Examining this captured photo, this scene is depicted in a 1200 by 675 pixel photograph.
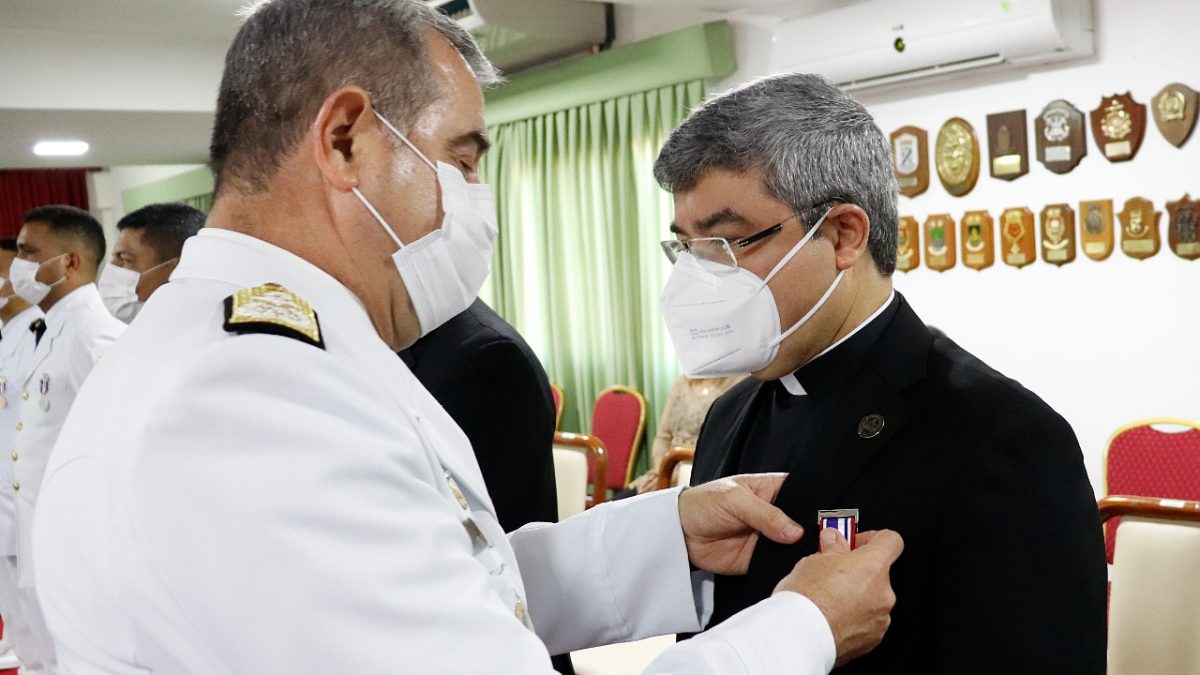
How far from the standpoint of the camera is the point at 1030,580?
1.18 metres

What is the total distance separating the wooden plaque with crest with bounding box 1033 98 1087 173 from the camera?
4242mm

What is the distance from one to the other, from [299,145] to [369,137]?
0.07 metres

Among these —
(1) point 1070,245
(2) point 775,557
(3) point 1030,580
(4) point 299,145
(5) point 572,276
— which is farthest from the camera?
(5) point 572,276

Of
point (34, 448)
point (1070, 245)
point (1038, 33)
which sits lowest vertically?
point (34, 448)

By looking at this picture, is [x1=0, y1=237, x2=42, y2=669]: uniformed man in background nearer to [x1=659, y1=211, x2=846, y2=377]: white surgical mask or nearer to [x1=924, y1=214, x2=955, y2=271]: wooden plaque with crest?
[x1=659, y1=211, x2=846, y2=377]: white surgical mask

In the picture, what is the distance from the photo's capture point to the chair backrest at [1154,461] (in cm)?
383

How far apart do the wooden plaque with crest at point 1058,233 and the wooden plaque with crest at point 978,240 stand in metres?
0.25

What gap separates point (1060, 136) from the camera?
14.1 feet

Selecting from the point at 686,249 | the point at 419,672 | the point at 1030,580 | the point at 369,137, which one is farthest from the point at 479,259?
the point at 1030,580

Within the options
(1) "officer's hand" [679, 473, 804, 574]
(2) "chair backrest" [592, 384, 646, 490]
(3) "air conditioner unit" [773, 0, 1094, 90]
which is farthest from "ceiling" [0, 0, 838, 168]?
(1) "officer's hand" [679, 473, 804, 574]

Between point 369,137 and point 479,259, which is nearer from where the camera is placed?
point 369,137

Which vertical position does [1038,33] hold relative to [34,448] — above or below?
above

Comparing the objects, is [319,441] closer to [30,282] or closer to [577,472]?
[577,472]

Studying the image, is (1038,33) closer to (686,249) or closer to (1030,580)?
(686,249)
